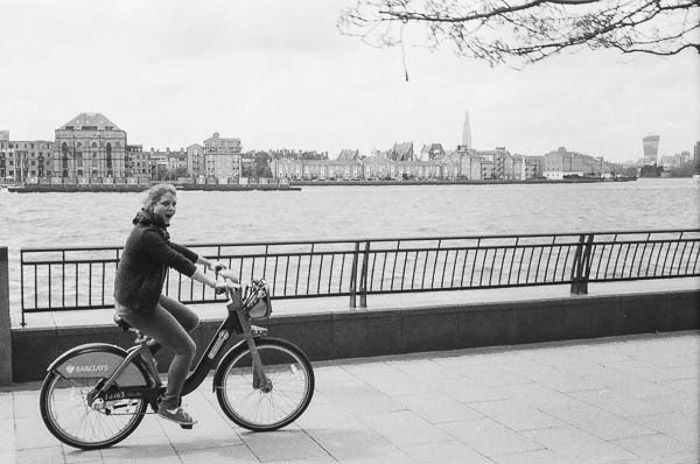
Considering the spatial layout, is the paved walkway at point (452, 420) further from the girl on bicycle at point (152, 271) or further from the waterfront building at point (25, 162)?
the waterfront building at point (25, 162)

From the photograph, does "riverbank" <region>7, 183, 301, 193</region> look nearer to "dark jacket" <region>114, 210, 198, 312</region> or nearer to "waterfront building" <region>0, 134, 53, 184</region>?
"waterfront building" <region>0, 134, 53, 184</region>

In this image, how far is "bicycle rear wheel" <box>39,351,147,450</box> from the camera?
17.9 feet

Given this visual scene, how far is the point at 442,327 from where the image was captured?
891 centimetres

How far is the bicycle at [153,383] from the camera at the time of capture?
18.0 feet

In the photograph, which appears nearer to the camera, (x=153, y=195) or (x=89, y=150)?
Result: (x=153, y=195)

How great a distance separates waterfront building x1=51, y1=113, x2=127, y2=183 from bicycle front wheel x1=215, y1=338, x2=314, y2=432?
130 meters

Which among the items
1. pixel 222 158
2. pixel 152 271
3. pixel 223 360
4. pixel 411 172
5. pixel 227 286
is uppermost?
pixel 222 158

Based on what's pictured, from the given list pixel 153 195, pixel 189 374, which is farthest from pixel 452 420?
pixel 153 195

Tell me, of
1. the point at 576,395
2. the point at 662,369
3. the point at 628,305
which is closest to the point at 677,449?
the point at 576,395

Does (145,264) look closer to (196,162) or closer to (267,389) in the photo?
(267,389)

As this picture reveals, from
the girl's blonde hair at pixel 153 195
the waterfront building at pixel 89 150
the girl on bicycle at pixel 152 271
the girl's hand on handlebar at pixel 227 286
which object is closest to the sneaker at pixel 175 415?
the girl on bicycle at pixel 152 271

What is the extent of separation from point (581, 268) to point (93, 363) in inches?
245

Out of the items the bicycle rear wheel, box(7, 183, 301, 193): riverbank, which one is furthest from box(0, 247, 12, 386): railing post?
box(7, 183, 301, 193): riverbank

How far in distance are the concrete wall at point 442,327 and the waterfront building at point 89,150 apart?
127195 mm
